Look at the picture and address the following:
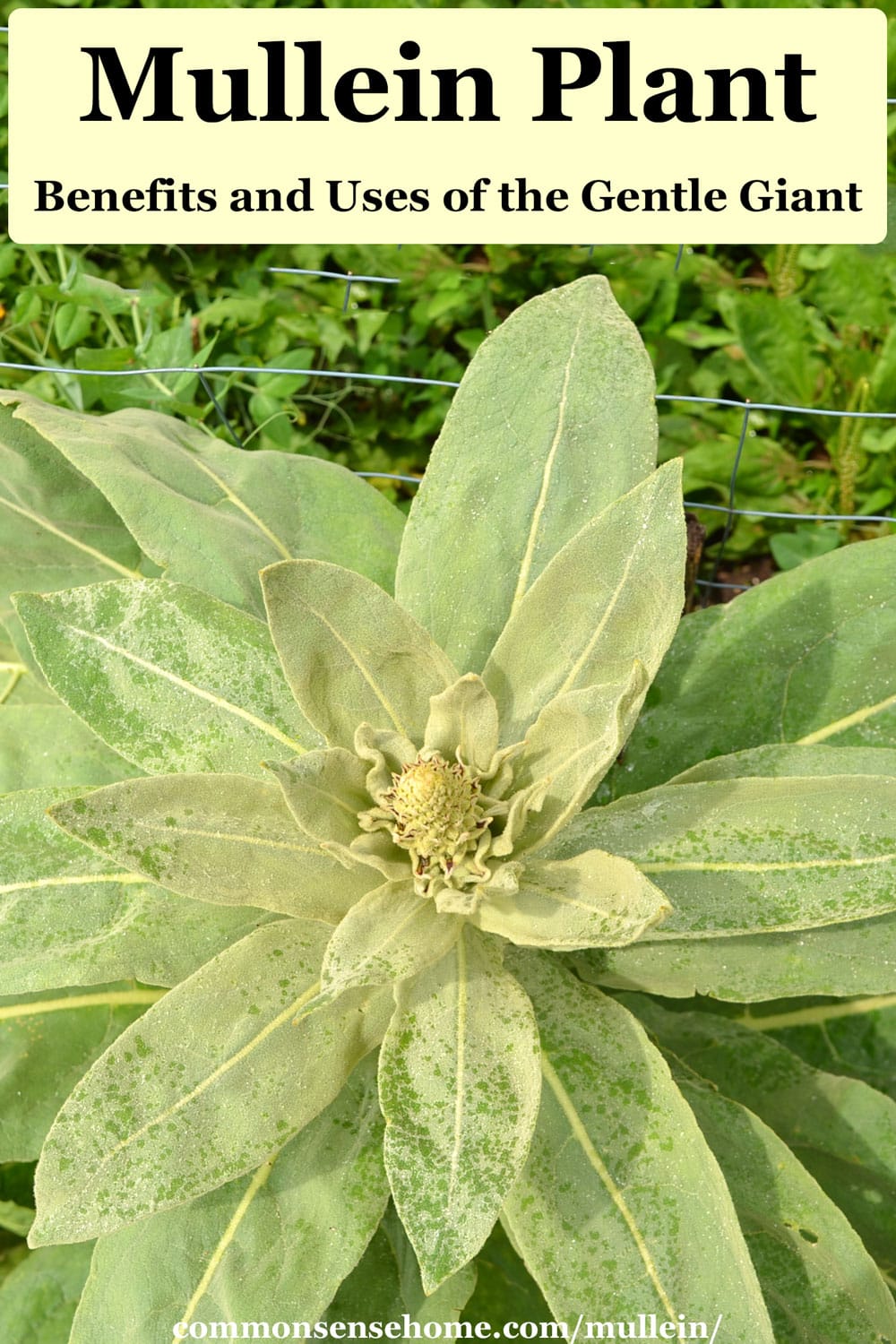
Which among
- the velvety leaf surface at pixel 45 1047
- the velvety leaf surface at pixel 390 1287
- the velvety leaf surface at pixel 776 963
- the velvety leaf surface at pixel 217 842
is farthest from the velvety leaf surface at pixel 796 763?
the velvety leaf surface at pixel 45 1047

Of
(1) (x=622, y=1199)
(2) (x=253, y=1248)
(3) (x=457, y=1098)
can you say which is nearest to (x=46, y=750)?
(2) (x=253, y=1248)

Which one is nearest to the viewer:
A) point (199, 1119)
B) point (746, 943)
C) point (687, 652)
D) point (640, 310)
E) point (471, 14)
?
point (199, 1119)

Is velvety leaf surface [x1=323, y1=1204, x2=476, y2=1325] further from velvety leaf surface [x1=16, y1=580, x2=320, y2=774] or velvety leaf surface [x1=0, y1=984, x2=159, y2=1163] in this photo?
velvety leaf surface [x1=16, y1=580, x2=320, y2=774]

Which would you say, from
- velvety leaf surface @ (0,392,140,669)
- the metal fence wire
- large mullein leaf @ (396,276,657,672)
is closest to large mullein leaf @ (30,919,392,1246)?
large mullein leaf @ (396,276,657,672)

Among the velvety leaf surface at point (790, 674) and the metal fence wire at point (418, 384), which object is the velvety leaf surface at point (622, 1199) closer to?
the velvety leaf surface at point (790, 674)

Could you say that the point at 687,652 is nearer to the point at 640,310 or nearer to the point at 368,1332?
the point at 368,1332

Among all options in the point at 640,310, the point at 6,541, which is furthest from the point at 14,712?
the point at 640,310
